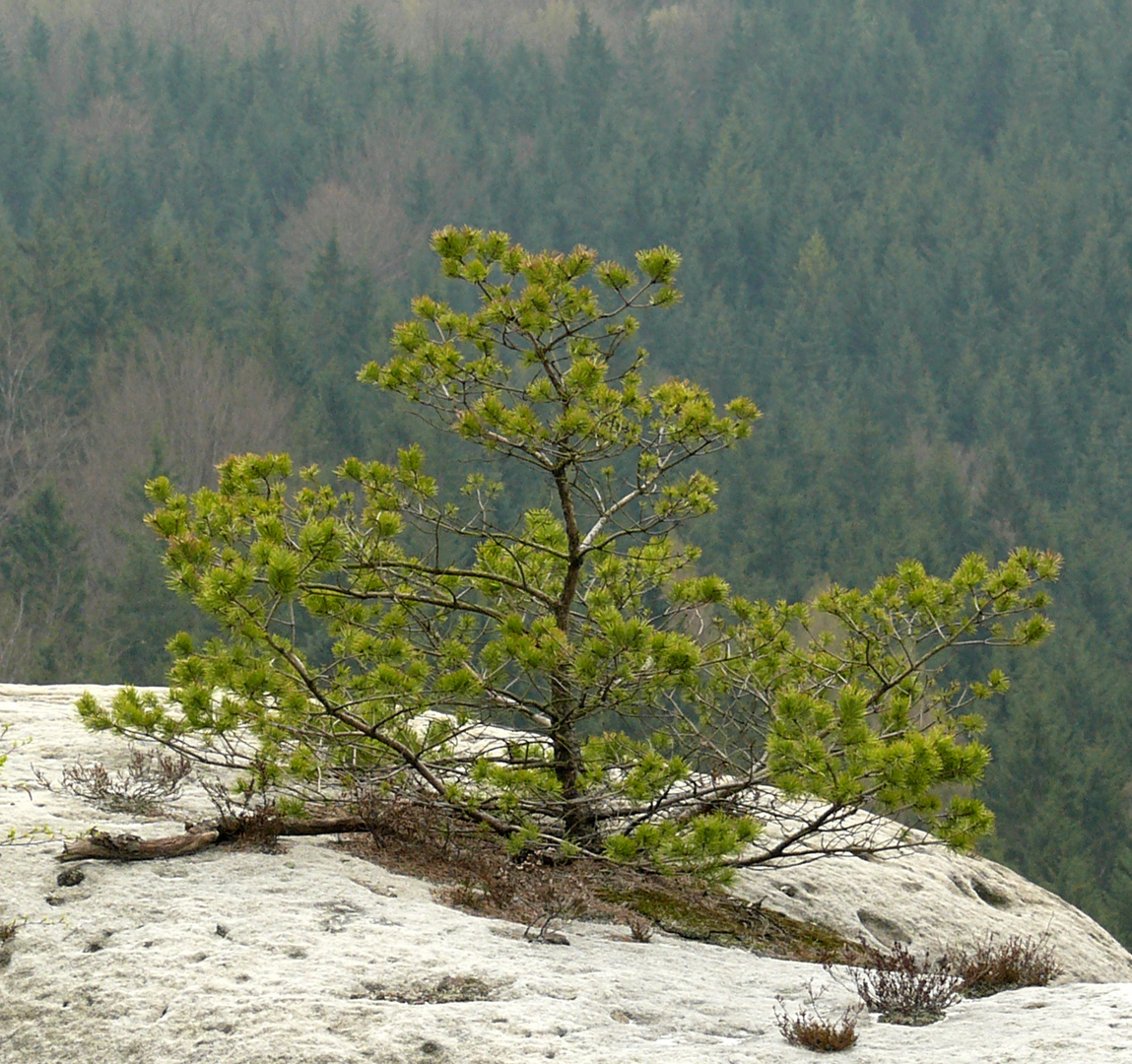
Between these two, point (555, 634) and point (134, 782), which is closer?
point (555, 634)

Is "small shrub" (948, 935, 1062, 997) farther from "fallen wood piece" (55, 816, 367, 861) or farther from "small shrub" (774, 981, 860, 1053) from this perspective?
"fallen wood piece" (55, 816, 367, 861)

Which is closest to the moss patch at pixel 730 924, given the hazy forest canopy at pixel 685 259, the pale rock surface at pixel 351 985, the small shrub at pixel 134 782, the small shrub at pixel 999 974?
the pale rock surface at pixel 351 985

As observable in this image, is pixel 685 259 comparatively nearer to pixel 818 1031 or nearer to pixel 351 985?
pixel 351 985

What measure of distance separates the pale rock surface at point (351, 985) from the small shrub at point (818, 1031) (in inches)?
1.9

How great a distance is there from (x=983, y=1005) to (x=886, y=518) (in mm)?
39241

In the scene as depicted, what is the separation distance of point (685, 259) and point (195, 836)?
185ft

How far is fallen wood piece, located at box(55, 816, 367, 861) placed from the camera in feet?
19.2

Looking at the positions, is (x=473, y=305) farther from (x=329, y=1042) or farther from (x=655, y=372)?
(x=329, y=1042)

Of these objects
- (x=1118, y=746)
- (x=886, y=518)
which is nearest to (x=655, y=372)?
(x=886, y=518)

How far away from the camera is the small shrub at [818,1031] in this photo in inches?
180

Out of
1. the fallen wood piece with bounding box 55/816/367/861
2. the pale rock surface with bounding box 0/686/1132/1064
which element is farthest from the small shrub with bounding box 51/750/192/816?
the fallen wood piece with bounding box 55/816/367/861

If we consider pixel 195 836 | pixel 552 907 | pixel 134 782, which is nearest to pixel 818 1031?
pixel 552 907

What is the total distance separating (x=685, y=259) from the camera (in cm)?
6056

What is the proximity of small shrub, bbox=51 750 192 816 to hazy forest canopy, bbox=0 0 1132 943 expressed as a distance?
77.0 feet
